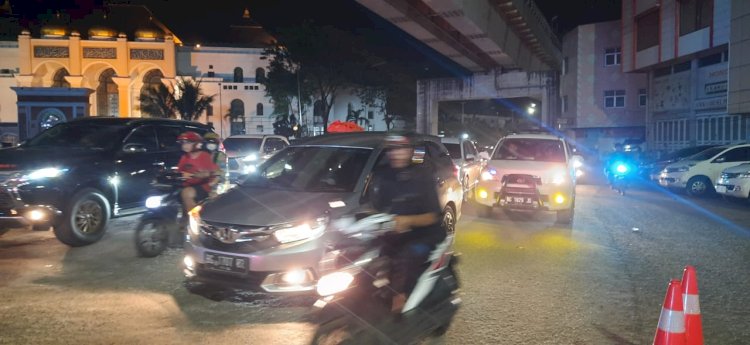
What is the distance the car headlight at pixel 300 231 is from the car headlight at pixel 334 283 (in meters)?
0.43

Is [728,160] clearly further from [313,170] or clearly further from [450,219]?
[313,170]

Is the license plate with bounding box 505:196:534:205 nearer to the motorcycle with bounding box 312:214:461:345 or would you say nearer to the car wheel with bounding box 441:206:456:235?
the car wheel with bounding box 441:206:456:235

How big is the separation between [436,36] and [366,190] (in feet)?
70.6

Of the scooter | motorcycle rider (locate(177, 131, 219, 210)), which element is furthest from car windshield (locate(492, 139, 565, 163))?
the scooter

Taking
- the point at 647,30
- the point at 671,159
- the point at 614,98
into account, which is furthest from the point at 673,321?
the point at 614,98

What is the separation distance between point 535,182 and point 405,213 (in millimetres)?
6365

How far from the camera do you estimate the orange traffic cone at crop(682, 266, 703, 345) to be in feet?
13.5

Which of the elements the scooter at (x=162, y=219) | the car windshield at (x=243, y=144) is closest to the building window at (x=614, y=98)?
the car windshield at (x=243, y=144)

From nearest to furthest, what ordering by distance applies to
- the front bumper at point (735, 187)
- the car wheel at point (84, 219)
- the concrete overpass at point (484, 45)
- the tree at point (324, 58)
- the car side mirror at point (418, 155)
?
the car side mirror at point (418, 155)
the car wheel at point (84, 219)
the front bumper at point (735, 187)
the concrete overpass at point (484, 45)
the tree at point (324, 58)

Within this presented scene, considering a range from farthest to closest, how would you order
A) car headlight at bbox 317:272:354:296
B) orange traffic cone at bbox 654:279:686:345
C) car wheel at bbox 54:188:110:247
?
car wheel at bbox 54:188:110:247
car headlight at bbox 317:272:354:296
orange traffic cone at bbox 654:279:686:345

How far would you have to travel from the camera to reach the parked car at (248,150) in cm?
1661

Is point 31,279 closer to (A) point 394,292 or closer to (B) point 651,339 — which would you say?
(A) point 394,292

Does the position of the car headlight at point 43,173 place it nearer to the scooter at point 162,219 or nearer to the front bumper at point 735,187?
the scooter at point 162,219

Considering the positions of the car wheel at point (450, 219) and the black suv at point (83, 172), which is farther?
the car wheel at point (450, 219)
